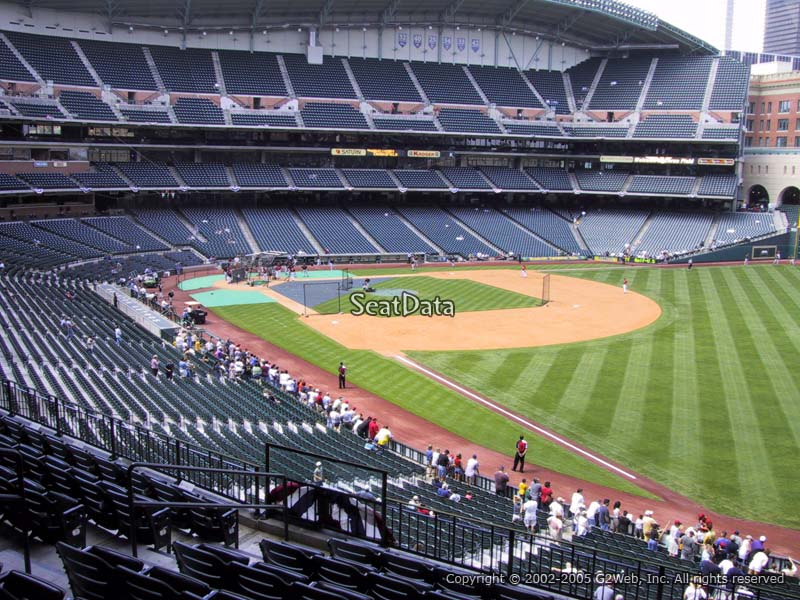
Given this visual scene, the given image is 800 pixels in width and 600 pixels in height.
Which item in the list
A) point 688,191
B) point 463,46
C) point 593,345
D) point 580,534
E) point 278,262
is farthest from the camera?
point 463,46

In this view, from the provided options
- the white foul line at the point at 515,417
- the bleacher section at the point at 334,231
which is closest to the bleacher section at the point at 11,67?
the bleacher section at the point at 334,231

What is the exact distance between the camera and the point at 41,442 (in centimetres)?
→ 1171

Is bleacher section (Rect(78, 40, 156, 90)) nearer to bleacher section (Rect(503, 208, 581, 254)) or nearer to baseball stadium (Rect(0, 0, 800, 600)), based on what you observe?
baseball stadium (Rect(0, 0, 800, 600))

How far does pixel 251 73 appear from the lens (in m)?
78.9

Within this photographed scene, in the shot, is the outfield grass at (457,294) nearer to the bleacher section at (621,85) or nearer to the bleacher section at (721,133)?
the bleacher section at (721,133)

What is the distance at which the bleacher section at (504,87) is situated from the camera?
87.8 m

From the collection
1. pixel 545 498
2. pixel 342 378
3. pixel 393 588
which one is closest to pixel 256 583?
pixel 393 588

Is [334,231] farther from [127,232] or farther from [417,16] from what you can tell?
[417,16]

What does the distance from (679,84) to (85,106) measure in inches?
2576

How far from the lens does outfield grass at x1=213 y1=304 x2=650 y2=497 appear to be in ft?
79.8

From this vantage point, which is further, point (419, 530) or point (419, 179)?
point (419, 179)

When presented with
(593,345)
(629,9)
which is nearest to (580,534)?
(593,345)

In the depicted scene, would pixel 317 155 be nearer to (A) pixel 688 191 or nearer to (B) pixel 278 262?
(B) pixel 278 262

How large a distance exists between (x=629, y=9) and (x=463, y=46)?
1982 cm
